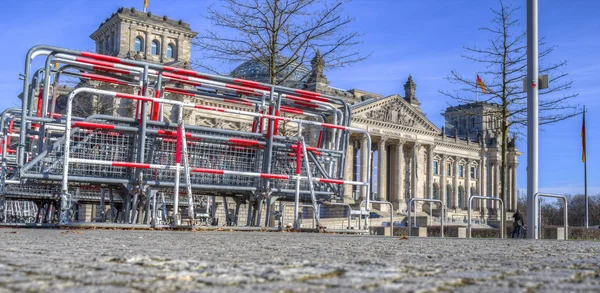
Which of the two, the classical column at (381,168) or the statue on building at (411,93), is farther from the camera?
the statue on building at (411,93)

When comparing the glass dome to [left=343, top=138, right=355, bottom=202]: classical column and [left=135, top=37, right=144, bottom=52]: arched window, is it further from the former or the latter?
[left=343, top=138, right=355, bottom=202]: classical column

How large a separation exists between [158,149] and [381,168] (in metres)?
65.4

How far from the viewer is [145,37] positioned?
55688mm

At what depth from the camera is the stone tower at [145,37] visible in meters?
54.4

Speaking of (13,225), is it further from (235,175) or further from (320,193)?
(320,193)

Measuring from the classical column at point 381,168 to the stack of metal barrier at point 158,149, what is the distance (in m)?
61.9

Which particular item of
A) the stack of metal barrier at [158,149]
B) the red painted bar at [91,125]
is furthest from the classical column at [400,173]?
the red painted bar at [91,125]

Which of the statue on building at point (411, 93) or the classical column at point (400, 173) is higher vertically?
the statue on building at point (411, 93)

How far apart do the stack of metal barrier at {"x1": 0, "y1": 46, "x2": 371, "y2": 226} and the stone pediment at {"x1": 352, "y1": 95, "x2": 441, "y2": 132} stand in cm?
5842

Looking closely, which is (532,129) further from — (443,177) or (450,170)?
(450,170)

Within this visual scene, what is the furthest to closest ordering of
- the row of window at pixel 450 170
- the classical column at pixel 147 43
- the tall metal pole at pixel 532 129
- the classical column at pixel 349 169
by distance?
the row of window at pixel 450 170
the classical column at pixel 349 169
the classical column at pixel 147 43
the tall metal pole at pixel 532 129

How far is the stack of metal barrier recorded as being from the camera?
399 inches

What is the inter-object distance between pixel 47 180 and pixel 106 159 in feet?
3.12

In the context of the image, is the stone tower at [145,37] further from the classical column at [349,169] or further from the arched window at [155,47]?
the classical column at [349,169]
